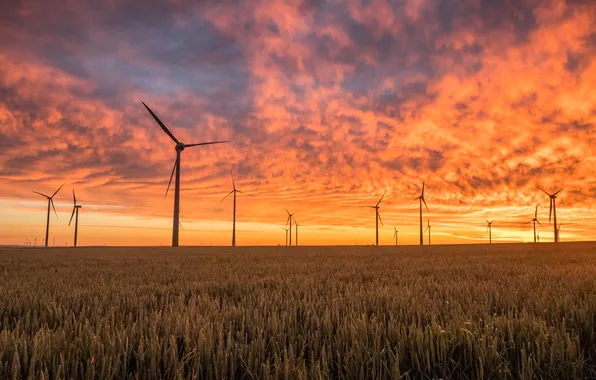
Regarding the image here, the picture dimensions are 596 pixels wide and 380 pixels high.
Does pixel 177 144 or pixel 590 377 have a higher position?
pixel 177 144

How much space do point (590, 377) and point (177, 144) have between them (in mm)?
64223

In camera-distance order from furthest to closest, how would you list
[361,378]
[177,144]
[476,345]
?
1. [177,144]
2. [476,345]
3. [361,378]

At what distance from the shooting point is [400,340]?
355 cm

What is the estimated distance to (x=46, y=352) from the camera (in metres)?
3.43

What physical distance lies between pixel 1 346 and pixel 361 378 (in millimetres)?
3244

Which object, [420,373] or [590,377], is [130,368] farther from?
[590,377]

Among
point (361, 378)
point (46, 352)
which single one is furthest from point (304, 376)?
point (46, 352)

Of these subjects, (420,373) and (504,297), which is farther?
(504,297)

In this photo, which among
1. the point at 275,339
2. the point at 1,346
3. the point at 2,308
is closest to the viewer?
the point at 1,346

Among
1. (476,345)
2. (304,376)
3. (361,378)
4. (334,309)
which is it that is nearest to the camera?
(304,376)

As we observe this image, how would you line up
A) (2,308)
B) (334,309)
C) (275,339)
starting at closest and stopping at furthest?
(275,339), (334,309), (2,308)

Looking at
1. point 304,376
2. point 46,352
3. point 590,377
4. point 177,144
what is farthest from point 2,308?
point 177,144

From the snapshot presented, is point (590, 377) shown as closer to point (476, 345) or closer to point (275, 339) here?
point (476, 345)

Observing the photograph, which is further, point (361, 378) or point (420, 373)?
point (420, 373)
